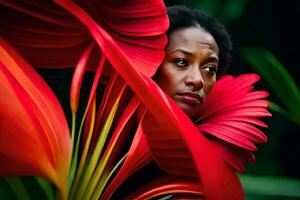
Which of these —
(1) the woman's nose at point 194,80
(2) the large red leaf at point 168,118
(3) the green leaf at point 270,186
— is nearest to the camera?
(2) the large red leaf at point 168,118

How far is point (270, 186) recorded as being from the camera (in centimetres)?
91

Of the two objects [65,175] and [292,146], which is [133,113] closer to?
[65,175]

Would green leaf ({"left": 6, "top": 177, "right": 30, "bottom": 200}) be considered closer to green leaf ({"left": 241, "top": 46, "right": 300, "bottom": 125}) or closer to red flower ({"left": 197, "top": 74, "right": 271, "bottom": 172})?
red flower ({"left": 197, "top": 74, "right": 271, "bottom": 172})

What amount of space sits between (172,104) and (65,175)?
0.12 meters

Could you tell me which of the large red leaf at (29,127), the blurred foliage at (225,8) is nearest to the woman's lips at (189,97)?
the large red leaf at (29,127)

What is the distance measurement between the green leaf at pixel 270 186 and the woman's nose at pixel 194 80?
38cm

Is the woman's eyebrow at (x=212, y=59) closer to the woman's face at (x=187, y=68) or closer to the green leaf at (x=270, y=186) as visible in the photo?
the woman's face at (x=187, y=68)

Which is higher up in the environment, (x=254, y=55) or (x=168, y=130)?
(x=254, y=55)

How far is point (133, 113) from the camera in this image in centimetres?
53

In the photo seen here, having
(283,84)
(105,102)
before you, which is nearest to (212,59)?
(105,102)

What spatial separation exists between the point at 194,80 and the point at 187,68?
19 mm

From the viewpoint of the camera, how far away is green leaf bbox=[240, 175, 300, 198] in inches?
34.7

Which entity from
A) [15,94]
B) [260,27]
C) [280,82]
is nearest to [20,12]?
[15,94]

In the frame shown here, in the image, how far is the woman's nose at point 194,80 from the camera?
0.55m
